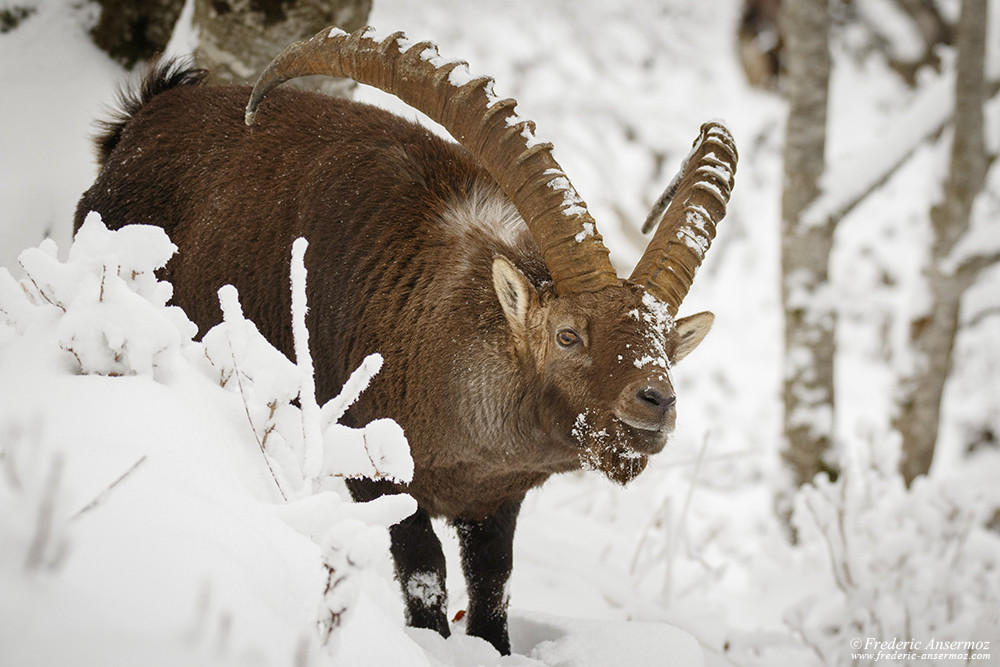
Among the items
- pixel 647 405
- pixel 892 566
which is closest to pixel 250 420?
pixel 647 405

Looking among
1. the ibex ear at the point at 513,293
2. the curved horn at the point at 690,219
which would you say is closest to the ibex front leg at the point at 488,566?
the ibex ear at the point at 513,293

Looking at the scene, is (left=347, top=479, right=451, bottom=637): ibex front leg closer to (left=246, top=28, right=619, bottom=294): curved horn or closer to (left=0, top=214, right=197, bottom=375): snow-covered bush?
(left=246, top=28, right=619, bottom=294): curved horn

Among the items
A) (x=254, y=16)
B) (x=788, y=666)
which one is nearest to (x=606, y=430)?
(x=788, y=666)

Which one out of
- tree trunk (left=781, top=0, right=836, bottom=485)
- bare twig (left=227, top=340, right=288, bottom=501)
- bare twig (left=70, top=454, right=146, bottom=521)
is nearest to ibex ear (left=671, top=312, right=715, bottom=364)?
bare twig (left=227, top=340, right=288, bottom=501)

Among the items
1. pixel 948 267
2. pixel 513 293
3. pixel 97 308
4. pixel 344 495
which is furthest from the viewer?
pixel 948 267

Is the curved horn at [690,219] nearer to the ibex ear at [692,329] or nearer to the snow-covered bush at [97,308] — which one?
the ibex ear at [692,329]

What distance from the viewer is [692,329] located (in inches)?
126

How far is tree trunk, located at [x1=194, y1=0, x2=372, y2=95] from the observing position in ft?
13.9

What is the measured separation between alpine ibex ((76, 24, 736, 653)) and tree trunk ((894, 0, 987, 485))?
5.16m

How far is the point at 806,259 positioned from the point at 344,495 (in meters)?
4.08

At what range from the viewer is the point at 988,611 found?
14.8ft

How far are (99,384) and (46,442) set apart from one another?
0.87 feet

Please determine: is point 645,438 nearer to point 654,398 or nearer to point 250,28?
point 654,398

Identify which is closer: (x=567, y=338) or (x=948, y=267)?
(x=567, y=338)
